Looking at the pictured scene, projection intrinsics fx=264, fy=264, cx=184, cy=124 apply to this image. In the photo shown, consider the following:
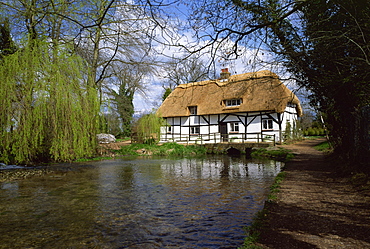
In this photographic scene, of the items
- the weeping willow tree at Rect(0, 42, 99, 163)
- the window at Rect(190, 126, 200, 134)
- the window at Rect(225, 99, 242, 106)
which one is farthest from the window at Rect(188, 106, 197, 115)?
the weeping willow tree at Rect(0, 42, 99, 163)

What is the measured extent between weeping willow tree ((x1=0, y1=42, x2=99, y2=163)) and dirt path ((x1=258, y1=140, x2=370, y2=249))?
385 inches

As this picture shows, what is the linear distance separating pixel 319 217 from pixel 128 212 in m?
3.79

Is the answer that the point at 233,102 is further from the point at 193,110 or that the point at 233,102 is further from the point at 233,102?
the point at 193,110

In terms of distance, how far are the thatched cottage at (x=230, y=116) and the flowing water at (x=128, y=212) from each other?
13.6 metres

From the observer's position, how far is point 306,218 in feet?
14.5


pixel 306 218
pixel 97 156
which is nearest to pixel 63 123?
pixel 97 156

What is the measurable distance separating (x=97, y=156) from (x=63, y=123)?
571 centimetres

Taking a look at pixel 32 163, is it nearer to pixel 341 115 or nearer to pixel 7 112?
pixel 7 112

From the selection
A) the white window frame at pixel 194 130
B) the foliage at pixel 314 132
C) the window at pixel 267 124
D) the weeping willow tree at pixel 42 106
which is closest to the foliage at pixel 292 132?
the window at pixel 267 124

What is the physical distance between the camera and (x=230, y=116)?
25.6 m

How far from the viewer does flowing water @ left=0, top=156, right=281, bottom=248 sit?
170 inches

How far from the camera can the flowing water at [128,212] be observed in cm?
432

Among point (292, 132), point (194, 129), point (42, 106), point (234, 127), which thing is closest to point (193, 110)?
point (194, 129)

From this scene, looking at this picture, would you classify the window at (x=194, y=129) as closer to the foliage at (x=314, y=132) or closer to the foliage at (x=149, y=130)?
the foliage at (x=149, y=130)
